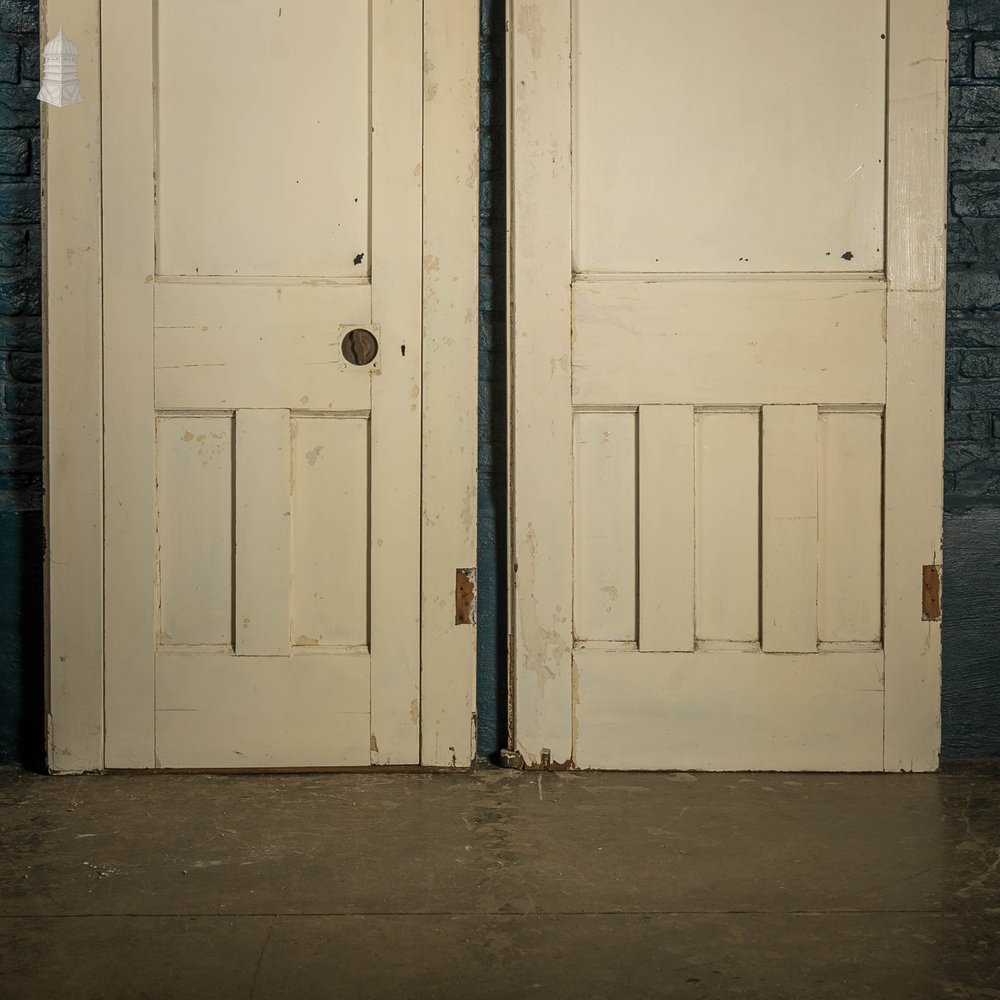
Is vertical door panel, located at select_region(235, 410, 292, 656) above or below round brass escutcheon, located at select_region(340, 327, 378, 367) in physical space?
below

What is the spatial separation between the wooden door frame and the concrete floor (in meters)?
0.19

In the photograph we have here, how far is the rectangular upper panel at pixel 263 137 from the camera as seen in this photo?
8.27 ft

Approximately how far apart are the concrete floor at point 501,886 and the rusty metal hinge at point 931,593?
364 millimetres

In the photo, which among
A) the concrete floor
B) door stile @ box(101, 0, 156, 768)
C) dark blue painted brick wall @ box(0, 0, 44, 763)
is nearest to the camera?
the concrete floor

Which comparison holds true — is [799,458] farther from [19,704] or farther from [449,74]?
[19,704]

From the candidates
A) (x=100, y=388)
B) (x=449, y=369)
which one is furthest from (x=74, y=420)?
(x=449, y=369)

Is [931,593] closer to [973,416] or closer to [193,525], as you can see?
[973,416]

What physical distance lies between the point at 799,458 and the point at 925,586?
0.40m

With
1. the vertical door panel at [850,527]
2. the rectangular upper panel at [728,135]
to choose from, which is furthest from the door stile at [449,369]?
the vertical door panel at [850,527]

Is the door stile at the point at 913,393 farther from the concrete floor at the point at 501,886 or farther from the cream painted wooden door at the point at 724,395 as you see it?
the concrete floor at the point at 501,886

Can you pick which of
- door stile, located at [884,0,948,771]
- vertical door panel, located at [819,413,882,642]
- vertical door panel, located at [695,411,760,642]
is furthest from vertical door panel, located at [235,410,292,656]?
door stile, located at [884,0,948,771]

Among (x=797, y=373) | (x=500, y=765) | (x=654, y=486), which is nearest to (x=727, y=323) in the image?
(x=797, y=373)

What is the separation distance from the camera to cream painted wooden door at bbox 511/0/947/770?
2.54m

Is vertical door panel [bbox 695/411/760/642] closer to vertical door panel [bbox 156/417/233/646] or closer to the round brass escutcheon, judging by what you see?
the round brass escutcheon
